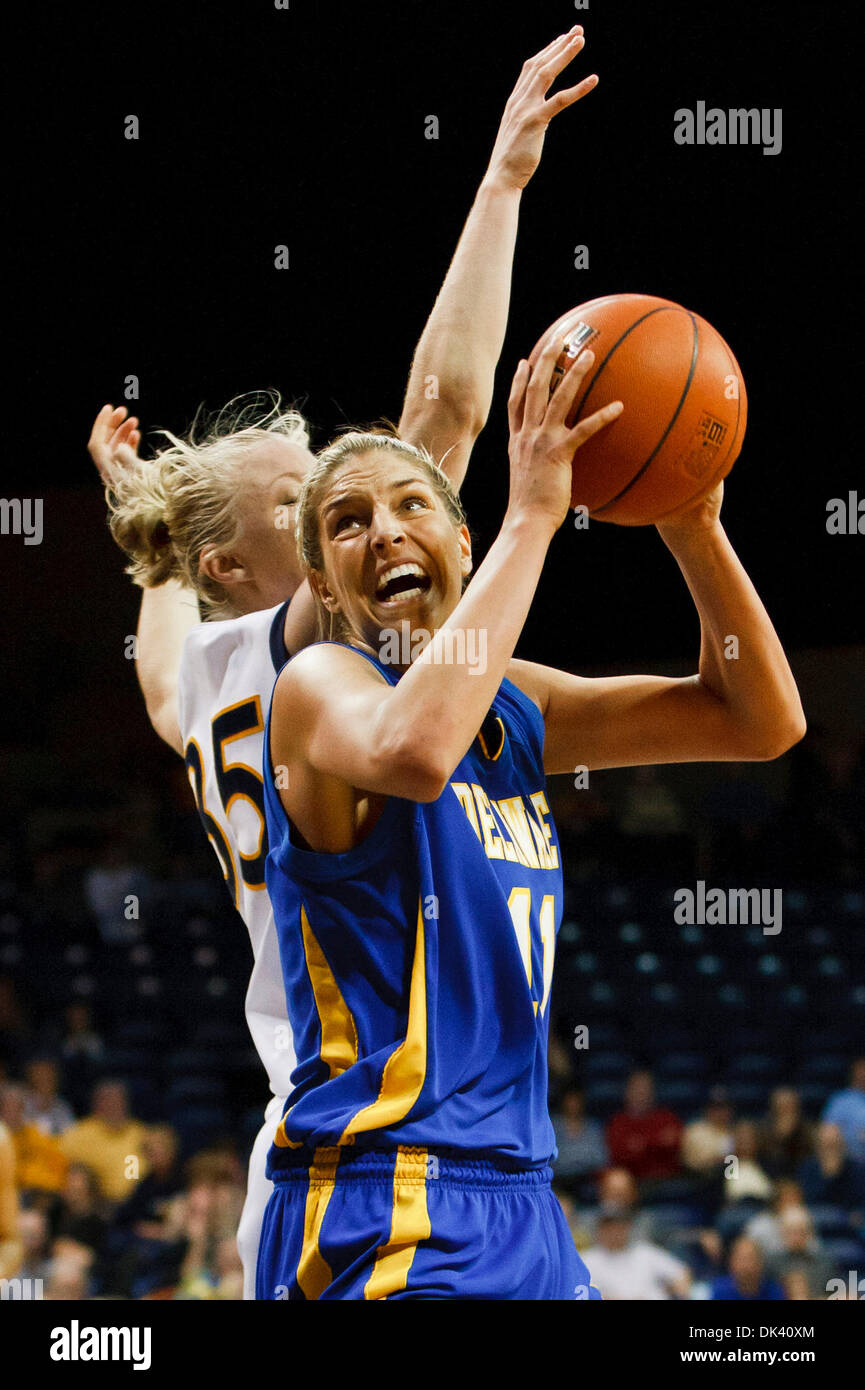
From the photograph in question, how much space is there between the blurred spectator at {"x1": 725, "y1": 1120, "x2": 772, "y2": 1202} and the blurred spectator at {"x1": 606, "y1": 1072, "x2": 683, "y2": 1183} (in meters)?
0.29

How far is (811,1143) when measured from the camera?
23.6ft

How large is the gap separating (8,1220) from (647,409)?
204 inches

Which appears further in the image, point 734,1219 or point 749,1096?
point 749,1096

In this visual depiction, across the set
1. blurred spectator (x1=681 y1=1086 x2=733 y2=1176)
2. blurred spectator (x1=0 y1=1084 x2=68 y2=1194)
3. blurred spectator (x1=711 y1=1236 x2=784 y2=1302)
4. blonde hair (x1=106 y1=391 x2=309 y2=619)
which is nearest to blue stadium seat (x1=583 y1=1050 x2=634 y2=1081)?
blurred spectator (x1=681 y1=1086 x2=733 y2=1176)

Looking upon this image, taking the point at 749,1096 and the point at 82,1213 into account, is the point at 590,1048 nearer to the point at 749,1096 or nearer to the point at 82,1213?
the point at 749,1096

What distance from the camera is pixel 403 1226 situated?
6.01 feet

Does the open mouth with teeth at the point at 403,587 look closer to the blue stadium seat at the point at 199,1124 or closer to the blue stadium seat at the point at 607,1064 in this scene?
the blue stadium seat at the point at 199,1124

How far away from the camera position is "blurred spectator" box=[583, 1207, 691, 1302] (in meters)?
6.10

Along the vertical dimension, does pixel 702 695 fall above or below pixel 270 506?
below

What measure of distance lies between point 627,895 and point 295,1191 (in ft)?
23.5

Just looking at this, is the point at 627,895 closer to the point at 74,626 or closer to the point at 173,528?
the point at 74,626

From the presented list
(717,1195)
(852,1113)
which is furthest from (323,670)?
(852,1113)

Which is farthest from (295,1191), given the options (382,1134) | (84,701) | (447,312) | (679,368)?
(84,701)

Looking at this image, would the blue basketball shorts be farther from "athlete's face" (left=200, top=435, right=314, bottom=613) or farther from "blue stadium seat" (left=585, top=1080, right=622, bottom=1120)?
"blue stadium seat" (left=585, top=1080, right=622, bottom=1120)
